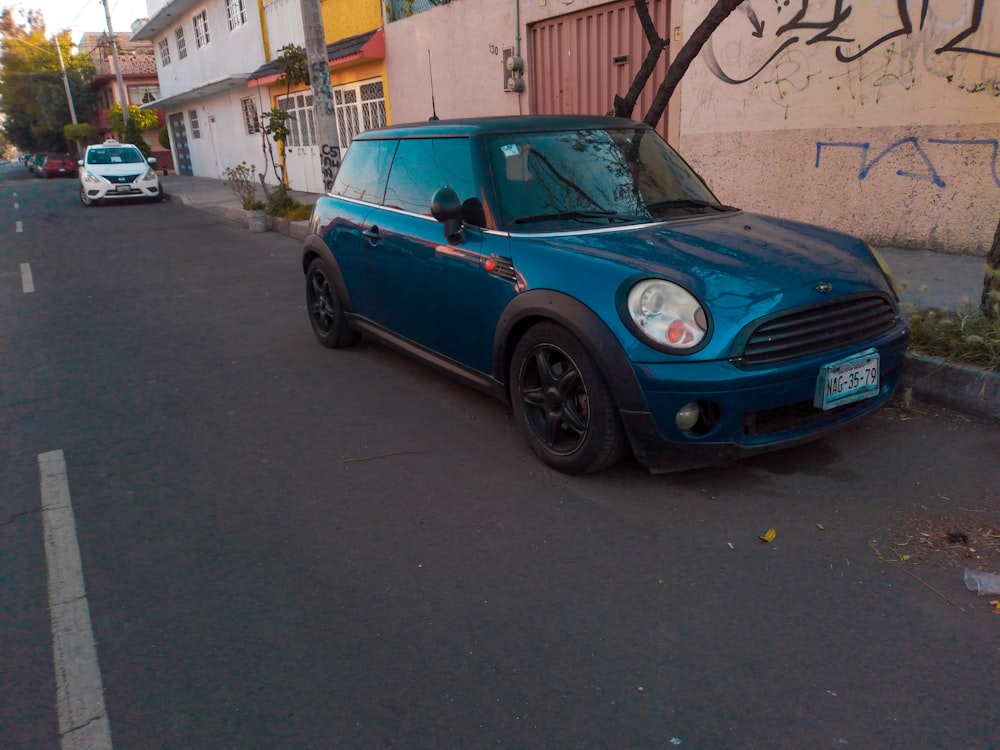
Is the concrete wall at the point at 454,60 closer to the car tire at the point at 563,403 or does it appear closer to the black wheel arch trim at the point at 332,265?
the black wheel arch trim at the point at 332,265

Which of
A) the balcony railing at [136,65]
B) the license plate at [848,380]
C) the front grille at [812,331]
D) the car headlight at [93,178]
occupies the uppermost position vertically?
the balcony railing at [136,65]

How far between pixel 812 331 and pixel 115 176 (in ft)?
70.2

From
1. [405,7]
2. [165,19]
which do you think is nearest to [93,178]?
[405,7]

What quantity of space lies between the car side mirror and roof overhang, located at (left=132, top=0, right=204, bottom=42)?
1041 inches

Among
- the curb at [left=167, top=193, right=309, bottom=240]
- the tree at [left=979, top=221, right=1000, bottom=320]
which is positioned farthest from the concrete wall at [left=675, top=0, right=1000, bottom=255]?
the curb at [left=167, top=193, right=309, bottom=240]

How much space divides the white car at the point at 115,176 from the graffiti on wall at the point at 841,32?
17144 mm

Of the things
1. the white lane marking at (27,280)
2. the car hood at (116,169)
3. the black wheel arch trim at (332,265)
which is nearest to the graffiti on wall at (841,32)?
the black wheel arch trim at (332,265)

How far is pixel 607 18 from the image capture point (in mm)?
10188

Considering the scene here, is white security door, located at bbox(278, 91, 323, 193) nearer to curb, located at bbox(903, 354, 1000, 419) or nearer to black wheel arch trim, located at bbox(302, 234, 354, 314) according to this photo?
black wheel arch trim, located at bbox(302, 234, 354, 314)

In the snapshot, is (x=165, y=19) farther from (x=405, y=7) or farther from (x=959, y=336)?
(x=959, y=336)

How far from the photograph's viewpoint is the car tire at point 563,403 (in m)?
3.51

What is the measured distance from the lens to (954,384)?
14.3 ft

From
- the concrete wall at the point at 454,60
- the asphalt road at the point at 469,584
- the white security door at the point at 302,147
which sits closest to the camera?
the asphalt road at the point at 469,584

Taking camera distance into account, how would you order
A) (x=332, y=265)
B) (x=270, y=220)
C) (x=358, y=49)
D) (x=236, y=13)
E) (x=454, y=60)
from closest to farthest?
(x=332, y=265) < (x=454, y=60) < (x=270, y=220) < (x=358, y=49) < (x=236, y=13)
